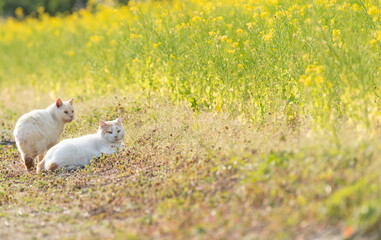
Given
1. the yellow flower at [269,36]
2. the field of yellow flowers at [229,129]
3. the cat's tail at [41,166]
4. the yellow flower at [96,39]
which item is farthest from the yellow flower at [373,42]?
the yellow flower at [96,39]

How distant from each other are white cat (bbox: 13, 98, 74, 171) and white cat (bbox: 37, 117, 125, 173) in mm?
298

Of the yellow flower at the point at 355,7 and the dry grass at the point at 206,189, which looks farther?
the yellow flower at the point at 355,7

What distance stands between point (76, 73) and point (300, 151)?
8.30 m

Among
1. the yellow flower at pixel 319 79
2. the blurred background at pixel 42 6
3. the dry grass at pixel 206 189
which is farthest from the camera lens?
the blurred background at pixel 42 6

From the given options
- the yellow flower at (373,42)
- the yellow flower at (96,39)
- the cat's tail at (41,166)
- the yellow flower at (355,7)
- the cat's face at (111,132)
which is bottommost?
the cat's tail at (41,166)

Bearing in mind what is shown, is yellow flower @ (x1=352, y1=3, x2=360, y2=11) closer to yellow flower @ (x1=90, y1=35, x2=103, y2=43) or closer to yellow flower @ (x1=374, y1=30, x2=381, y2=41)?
yellow flower @ (x1=374, y1=30, x2=381, y2=41)

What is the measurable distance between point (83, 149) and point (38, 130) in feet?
2.57

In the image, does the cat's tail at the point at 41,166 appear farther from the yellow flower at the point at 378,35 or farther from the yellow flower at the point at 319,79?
the yellow flower at the point at 378,35

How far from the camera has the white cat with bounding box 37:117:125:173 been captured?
22.1 ft

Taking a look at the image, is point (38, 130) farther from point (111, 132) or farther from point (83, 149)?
point (111, 132)

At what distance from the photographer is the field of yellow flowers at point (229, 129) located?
411 cm

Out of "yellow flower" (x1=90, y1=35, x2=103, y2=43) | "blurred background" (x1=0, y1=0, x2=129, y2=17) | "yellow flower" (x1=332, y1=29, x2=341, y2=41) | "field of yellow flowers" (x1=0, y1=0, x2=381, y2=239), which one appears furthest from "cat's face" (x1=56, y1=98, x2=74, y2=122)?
"blurred background" (x1=0, y1=0, x2=129, y2=17)

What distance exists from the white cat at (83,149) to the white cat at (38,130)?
30 cm

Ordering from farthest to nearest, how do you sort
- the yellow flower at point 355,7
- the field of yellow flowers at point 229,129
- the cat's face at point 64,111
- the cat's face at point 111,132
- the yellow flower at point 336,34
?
1. the cat's face at point 64,111
2. the cat's face at point 111,132
3. the yellow flower at point 355,7
4. the yellow flower at point 336,34
5. the field of yellow flowers at point 229,129
